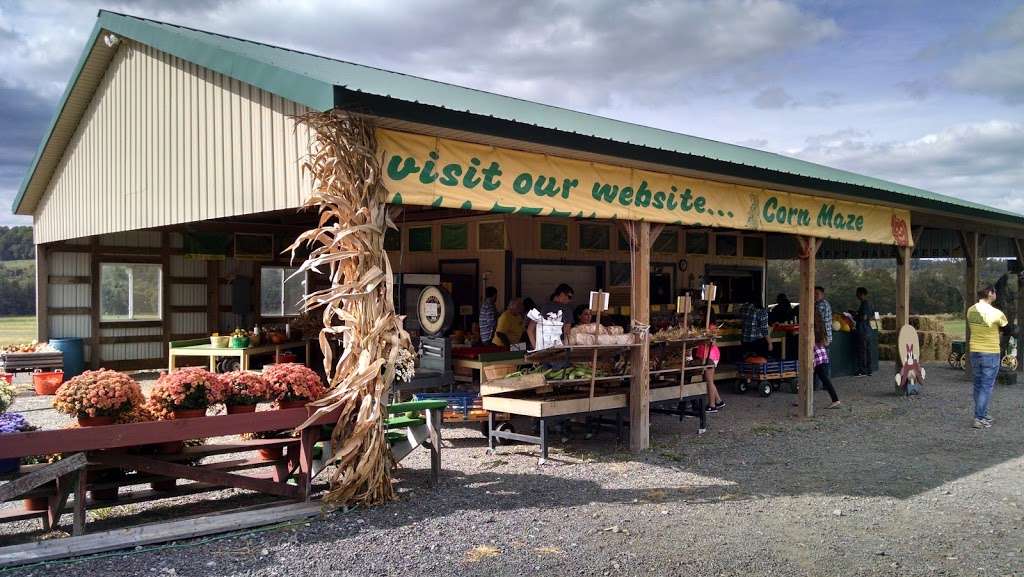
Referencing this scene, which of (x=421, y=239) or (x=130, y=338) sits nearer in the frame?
(x=421, y=239)

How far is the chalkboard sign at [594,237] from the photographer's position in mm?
14555

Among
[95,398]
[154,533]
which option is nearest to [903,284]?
[154,533]

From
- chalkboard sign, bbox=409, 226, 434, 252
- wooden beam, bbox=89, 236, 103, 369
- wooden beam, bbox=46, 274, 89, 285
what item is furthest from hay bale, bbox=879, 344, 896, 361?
wooden beam, bbox=46, 274, 89, 285

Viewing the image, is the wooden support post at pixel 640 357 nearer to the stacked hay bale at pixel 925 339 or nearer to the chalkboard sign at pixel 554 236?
the chalkboard sign at pixel 554 236

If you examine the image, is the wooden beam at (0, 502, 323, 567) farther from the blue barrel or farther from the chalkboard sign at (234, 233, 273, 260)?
the chalkboard sign at (234, 233, 273, 260)

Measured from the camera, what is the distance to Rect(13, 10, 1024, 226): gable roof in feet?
20.9

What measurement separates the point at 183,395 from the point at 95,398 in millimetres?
596

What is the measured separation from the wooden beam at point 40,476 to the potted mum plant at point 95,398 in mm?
304

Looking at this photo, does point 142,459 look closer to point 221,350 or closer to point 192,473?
point 192,473

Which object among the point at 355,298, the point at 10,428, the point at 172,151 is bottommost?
the point at 10,428

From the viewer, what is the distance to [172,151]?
9.70 m

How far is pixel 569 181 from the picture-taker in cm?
834

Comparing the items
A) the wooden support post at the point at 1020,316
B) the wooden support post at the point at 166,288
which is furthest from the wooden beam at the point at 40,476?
the wooden support post at the point at 1020,316

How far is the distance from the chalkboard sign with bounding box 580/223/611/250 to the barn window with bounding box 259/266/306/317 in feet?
22.8
